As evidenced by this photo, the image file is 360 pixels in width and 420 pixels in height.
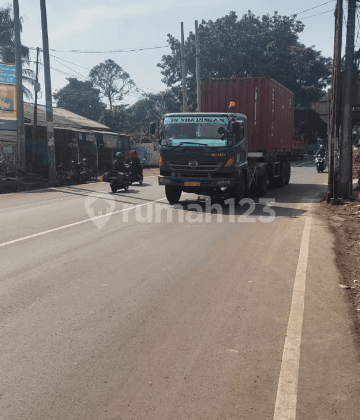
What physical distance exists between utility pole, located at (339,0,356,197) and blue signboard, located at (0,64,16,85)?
16225 mm

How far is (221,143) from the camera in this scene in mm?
14156

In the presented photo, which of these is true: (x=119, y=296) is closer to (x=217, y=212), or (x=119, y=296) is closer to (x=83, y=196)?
(x=217, y=212)

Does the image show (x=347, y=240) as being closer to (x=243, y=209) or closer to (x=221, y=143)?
(x=243, y=209)

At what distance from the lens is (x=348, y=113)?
14.7m

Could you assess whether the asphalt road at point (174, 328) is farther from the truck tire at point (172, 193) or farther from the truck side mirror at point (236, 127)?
the truck tire at point (172, 193)

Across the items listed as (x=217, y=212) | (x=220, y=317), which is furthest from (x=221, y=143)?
(x=220, y=317)

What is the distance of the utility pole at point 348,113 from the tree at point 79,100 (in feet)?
204

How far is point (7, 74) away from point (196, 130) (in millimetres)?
14161

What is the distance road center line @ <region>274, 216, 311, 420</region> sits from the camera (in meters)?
3.35

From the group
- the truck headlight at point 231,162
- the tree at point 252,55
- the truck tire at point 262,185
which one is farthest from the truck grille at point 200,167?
the tree at point 252,55

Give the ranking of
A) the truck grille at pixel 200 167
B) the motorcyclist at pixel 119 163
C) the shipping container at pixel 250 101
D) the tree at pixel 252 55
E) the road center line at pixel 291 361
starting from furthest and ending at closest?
the tree at pixel 252 55 → the motorcyclist at pixel 119 163 → the shipping container at pixel 250 101 → the truck grille at pixel 200 167 → the road center line at pixel 291 361

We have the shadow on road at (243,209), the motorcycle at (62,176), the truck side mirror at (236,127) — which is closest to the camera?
the shadow on road at (243,209)

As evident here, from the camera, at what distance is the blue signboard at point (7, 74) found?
82.1 feet

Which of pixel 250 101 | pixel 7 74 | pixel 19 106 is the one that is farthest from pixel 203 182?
pixel 7 74
